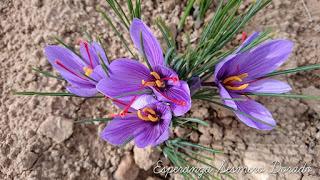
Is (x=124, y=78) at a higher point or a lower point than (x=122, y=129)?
higher

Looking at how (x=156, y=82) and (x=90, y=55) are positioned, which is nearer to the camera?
(x=156, y=82)

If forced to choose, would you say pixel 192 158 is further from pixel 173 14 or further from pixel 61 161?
pixel 173 14

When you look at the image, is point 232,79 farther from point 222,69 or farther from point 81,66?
point 81,66

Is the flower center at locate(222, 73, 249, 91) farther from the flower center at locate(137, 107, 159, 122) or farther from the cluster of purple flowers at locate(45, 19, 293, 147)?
the flower center at locate(137, 107, 159, 122)

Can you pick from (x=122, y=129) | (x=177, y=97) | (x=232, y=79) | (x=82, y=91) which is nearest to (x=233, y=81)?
(x=232, y=79)

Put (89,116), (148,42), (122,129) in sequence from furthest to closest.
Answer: (89,116) → (122,129) → (148,42)

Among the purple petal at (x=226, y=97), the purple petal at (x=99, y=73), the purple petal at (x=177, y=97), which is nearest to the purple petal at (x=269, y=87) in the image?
the purple petal at (x=226, y=97)
